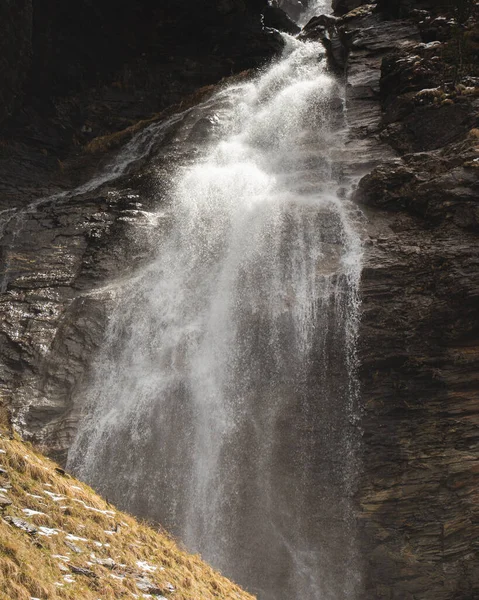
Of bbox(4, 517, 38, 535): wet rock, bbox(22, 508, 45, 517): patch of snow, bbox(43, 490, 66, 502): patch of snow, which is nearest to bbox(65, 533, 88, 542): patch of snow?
bbox(4, 517, 38, 535): wet rock

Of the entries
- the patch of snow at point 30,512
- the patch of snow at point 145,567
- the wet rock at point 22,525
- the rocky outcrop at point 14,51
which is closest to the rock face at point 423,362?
the patch of snow at point 145,567

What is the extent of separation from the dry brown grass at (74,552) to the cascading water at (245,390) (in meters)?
1.41

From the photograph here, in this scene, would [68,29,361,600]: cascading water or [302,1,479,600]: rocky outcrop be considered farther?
[68,29,361,600]: cascading water

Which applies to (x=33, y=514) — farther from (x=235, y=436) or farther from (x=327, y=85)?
(x=327, y=85)

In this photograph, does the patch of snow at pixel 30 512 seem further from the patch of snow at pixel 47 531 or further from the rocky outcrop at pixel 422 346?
the rocky outcrop at pixel 422 346

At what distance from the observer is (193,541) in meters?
11.8

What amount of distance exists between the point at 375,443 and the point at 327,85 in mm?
16542

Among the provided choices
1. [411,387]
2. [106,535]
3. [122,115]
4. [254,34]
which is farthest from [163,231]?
[254,34]

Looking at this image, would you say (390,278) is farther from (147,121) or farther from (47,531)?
(147,121)

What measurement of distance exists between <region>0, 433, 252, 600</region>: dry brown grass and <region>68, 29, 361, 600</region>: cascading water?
1.41 meters

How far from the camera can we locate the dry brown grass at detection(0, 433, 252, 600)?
661 centimetres

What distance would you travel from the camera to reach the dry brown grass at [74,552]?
661 cm

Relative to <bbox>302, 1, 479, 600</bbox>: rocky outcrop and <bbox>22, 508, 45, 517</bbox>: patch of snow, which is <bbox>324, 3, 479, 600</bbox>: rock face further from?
<bbox>22, 508, 45, 517</bbox>: patch of snow

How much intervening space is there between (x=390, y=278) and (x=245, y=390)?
444 cm
